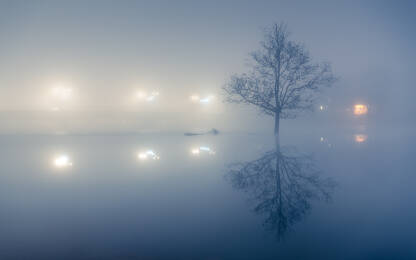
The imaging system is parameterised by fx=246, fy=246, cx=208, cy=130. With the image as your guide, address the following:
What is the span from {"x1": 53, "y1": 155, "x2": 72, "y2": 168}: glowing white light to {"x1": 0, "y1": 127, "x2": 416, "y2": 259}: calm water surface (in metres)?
0.38

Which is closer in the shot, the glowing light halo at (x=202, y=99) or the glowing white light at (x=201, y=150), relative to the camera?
the glowing white light at (x=201, y=150)

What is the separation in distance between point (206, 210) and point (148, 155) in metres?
9.99

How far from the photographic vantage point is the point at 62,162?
1505cm

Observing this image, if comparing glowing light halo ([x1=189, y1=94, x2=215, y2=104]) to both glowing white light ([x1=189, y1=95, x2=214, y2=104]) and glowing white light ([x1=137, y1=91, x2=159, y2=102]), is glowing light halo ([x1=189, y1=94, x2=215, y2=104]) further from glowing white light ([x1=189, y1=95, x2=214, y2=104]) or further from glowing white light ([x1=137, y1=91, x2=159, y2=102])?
glowing white light ([x1=137, y1=91, x2=159, y2=102])

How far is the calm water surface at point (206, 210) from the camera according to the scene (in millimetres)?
5770

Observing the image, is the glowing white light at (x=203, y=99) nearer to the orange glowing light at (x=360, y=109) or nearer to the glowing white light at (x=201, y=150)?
the orange glowing light at (x=360, y=109)

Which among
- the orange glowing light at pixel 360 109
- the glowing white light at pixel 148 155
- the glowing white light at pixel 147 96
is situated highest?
the glowing white light at pixel 147 96

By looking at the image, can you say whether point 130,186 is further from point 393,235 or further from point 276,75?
point 276,75

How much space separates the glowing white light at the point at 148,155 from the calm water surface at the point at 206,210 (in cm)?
123

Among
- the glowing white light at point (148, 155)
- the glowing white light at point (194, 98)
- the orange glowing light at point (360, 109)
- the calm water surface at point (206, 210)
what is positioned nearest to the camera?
Result: the calm water surface at point (206, 210)

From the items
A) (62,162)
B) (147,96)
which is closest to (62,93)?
(147,96)

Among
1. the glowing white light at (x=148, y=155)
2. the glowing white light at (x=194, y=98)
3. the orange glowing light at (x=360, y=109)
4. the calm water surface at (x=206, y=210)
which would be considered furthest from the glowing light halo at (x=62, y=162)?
the glowing white light at (x=194, y=98)

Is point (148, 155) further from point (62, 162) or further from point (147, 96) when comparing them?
point (147, 96)

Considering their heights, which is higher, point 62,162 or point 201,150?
point 201,150
